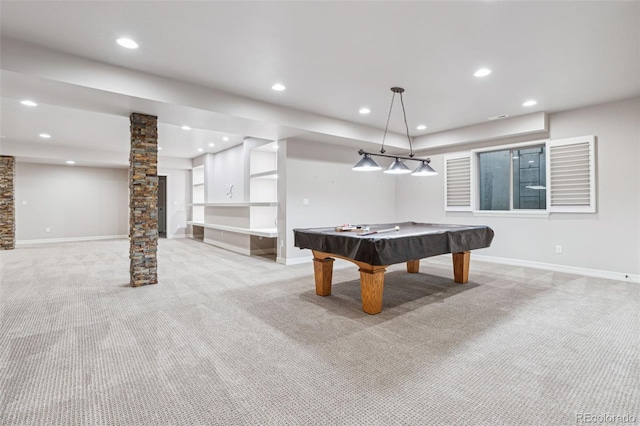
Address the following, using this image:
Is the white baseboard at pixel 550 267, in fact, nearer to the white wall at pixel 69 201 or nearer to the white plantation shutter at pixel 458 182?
the white plantation shutter at pixel 458 182

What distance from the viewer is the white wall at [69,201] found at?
9.00 m

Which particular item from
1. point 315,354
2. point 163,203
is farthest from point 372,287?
point 163,203

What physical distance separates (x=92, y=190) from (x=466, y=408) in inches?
458

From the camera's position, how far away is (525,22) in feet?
8.72

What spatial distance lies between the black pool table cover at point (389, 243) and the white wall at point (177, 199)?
8.04 metres

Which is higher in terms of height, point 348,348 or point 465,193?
point 465,193

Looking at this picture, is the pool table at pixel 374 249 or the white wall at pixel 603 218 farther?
the white wall at pixel 603 218

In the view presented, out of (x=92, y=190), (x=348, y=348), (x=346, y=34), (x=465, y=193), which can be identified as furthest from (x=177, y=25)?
(x=92, y=190)

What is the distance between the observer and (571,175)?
5.00m

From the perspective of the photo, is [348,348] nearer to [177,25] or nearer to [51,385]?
[51,385]

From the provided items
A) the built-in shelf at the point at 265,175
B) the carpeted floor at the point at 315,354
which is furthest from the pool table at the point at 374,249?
the built-in shelf at the point at 265,175

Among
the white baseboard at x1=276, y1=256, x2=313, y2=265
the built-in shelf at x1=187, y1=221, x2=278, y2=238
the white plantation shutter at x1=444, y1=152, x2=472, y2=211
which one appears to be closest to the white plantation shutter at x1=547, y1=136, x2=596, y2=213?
the white plantation shutter at x1=444, y1=152, x2=472, y2=211

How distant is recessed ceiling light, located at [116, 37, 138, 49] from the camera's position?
2900 millimetres

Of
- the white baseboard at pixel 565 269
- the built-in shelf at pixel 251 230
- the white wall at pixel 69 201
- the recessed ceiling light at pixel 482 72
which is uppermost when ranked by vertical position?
the recessed ceiling light at pixel 482 72
